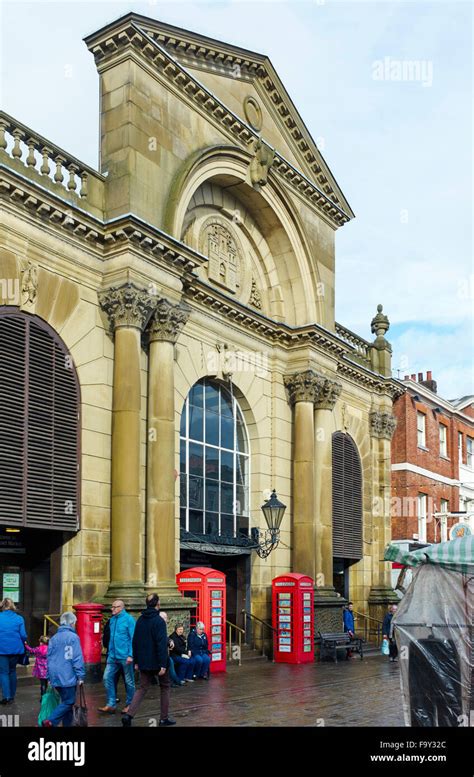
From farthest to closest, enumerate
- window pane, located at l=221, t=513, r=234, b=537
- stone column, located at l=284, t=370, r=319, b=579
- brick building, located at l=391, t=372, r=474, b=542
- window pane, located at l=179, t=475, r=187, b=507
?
1. brick building, located at l=391, t=372, r=474, b=542
2. stone column, located at l=284, t=370, r=319, b=579
3. window pane, located at l=221, t=513, r=234, b=537
4. window pane, located at l=179, t=475, r=187, b=507

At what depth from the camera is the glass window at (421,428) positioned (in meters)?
40.2

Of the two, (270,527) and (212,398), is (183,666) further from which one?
(212,398)

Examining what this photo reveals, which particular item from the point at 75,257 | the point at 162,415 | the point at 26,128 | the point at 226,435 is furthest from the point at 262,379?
the point at 26,128

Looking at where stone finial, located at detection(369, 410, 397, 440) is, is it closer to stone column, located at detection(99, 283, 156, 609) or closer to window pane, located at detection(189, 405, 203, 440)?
window pane, located at detection(189, 405, 203, 440)

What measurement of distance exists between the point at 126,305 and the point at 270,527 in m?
7.63

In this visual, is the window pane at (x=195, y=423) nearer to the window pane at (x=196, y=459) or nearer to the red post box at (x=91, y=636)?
the window pane at (x=196, y=459)

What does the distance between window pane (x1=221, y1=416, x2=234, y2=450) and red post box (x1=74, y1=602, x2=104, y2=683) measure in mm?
8171

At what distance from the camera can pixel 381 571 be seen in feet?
105

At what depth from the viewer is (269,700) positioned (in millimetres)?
15555

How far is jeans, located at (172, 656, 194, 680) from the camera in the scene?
18.1 metres

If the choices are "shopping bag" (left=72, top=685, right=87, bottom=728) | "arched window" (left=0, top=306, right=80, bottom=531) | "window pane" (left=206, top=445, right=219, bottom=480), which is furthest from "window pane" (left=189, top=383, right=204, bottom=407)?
"shopping bag" (left=72, top=685, right=87, bottom=728)

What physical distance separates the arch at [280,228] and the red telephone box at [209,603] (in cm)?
931

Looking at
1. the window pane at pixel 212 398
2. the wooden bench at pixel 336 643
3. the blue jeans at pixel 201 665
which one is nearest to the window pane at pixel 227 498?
the window pane at pixel 212 398
